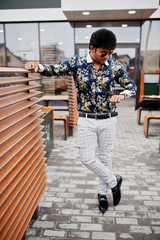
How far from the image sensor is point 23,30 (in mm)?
11438

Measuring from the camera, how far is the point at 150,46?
11422 mm

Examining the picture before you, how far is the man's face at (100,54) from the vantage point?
2.29 meters

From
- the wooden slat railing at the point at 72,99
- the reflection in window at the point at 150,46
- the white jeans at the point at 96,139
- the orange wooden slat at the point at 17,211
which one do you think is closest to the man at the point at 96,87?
the white jeans at the point at 96,139

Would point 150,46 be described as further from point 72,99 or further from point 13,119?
point 13,119

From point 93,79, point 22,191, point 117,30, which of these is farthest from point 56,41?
point 22,191

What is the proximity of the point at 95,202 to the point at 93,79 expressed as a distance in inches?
70.7

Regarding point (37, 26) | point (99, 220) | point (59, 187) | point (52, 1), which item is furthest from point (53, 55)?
point (99, 220)

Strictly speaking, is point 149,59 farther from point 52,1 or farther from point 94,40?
A: point 94,40

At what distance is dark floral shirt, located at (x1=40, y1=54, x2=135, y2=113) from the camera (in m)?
2.40

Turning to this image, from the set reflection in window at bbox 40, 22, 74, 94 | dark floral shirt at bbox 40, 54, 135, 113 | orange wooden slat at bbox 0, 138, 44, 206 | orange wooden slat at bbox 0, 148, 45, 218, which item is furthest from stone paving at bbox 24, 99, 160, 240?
reflection in window at bbox 40, 22, 74, 94

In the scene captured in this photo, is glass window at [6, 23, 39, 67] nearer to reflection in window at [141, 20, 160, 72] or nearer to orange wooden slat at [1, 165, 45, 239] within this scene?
reflection in window at [141, 20, 160, 72]

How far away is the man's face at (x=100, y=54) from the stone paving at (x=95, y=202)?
1945 mm

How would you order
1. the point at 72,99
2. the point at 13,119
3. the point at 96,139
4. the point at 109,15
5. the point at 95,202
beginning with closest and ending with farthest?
the point at 13,119, the point at 96,139, the point at 95,202, the point at 72,99, the point at 109,15

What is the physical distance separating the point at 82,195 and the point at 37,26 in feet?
33.6
